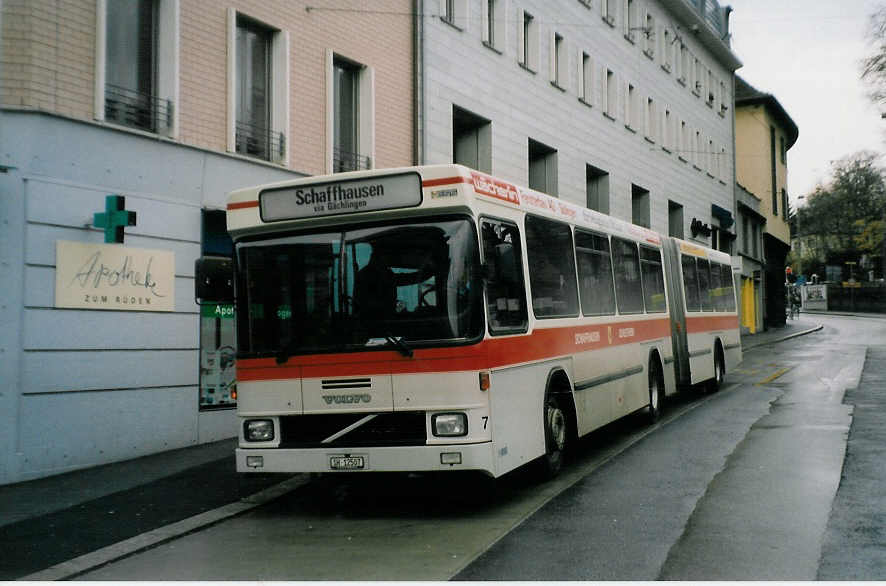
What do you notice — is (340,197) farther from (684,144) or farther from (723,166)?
(723,166)

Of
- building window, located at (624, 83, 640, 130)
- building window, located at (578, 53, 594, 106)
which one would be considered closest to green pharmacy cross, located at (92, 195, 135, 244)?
building window, located at (578, 53, 594, 106)

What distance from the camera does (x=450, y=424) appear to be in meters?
7.58

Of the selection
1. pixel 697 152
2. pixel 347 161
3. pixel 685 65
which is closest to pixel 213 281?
pixel 347 161

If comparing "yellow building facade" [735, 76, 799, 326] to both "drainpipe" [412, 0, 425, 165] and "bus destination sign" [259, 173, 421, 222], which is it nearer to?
"drainpipe" [412, 0, 425, 165]

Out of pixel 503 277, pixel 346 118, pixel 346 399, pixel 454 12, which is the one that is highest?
pixel 454 12

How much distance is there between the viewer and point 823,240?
314 ft

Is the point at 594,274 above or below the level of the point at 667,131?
below

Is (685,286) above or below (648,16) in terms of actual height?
below

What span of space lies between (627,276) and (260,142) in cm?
592

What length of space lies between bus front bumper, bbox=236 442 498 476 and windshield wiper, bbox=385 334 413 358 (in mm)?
758

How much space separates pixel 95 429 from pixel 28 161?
3192 millimetres

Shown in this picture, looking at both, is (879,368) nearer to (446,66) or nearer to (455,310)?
(446,66)

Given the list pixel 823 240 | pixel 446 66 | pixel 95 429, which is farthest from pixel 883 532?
pixel 823 240

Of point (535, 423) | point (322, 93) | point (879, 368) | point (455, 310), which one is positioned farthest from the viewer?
point (879, 368)
